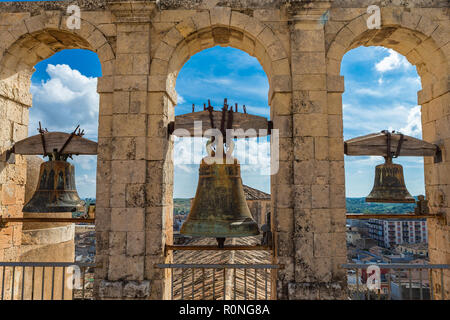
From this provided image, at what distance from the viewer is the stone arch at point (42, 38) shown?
175 inches

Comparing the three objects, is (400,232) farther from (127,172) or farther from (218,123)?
(127,172)

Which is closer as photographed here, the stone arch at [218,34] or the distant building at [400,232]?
the stone arch at [218,34]

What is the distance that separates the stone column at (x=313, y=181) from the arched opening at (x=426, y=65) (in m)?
0.29

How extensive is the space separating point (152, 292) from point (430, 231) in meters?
4.43

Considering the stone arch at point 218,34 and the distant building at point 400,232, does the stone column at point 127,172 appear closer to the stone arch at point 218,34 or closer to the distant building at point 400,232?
the stone arch at point 218,34

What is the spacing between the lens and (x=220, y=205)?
3.63 meters

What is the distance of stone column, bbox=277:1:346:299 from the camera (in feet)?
12.8

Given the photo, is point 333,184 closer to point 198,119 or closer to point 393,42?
point 198,119

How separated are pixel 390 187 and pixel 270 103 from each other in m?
2.20

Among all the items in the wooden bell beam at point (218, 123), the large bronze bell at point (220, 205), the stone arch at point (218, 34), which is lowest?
the large bronze bell at point (220, 205)

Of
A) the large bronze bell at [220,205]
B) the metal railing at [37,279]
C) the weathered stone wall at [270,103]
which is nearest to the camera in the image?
the large bronze bell at [220,205]

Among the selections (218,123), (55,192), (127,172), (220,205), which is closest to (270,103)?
(218,123)

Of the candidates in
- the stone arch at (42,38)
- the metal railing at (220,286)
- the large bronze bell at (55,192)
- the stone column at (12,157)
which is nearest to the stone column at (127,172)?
the stone arch at (42,38)

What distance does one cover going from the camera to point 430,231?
4.88 m
